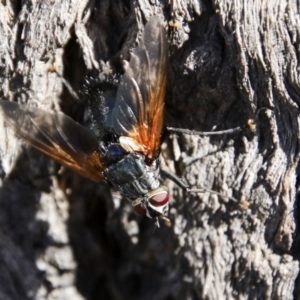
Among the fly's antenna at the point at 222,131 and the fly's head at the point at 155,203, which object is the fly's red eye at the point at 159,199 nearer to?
the fly's head at the point at 155,203

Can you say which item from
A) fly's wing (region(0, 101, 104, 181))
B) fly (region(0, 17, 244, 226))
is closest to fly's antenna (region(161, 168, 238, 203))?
fly (region(0, 17, 244, 226))

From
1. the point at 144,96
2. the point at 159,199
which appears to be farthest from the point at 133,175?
the point at 144,96

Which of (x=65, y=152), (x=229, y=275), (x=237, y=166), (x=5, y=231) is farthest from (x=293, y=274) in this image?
(x=5, y=231)

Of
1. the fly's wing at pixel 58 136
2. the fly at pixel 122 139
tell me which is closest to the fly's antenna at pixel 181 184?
the fly at pixel 122 139

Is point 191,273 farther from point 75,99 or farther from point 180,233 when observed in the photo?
point 75,99

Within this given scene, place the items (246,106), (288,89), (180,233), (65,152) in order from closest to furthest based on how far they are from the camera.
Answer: (288,89)
(246,106)
(65,152)
(180,233)
